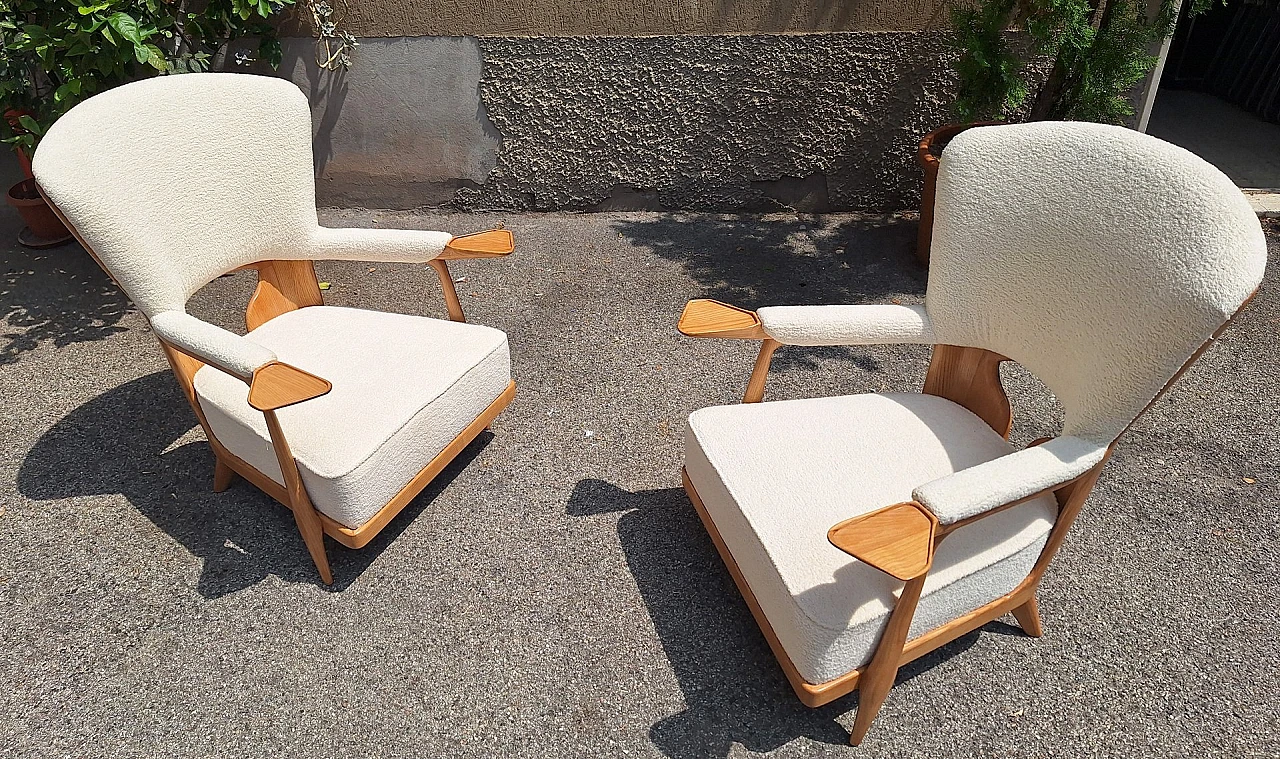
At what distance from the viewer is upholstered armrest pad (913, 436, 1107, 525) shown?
4.43ft

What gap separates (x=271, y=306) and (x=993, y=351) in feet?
7.25

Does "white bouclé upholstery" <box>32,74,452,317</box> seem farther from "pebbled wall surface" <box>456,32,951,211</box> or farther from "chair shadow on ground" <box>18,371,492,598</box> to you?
"pebbled wall surface" <box>456,32,951,211</box>

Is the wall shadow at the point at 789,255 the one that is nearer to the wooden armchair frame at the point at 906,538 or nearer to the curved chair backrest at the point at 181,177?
the wooden armchair frame at the point at 906,538

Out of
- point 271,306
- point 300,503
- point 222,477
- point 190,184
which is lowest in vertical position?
point 222,477

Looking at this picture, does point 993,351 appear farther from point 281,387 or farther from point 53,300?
point 53,300

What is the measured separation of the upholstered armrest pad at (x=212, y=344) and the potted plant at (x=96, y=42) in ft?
5.33

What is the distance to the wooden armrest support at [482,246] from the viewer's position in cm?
228

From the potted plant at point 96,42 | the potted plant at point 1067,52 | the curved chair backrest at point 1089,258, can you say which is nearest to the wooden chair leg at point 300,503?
the curved chair backrest at point 1089,258

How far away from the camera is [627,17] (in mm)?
3738

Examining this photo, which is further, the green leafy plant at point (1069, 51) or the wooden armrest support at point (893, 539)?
the green leafy plant at point (1069, 51)

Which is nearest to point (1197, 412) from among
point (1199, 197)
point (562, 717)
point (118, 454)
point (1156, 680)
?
point (1156, 680)

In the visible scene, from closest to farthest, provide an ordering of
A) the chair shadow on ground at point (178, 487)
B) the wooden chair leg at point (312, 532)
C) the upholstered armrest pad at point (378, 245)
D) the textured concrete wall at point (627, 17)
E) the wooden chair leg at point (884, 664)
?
the wooden chair leg at point (884, 664) < the wooden chair leg at point (312, 532) < the chair shadow on ground at point (178, 487) < the upholstered armrest pad at point (378, 245) < the textured concrete wall at point (627, 17)

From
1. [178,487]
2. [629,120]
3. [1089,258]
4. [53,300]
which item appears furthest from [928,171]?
[53,300]

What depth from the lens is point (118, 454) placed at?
102 inches
